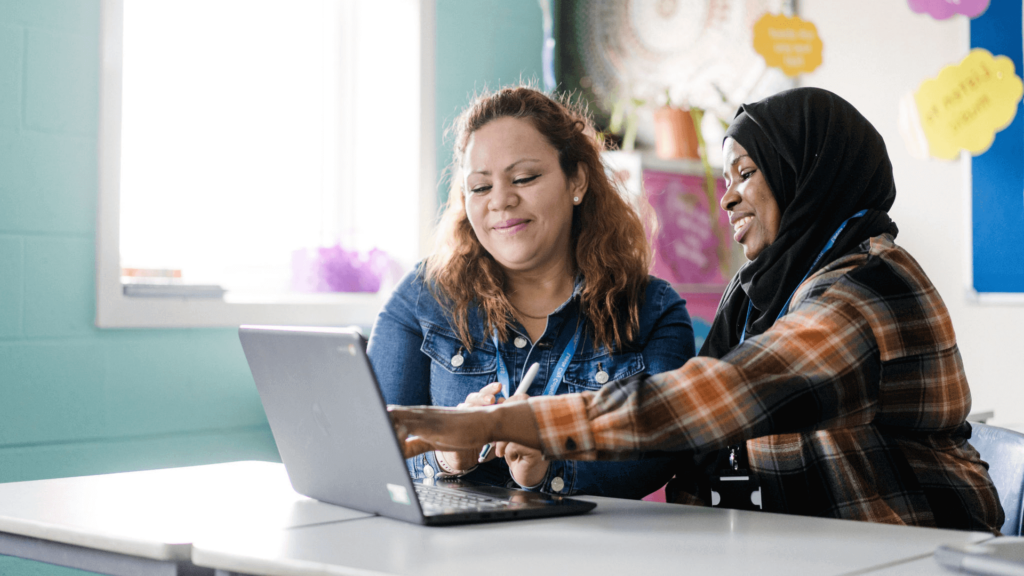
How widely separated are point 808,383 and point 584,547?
1.14ft

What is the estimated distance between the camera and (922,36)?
2578 mm

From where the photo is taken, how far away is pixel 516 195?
1785mm

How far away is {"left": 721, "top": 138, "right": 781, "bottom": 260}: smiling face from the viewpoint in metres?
1.44

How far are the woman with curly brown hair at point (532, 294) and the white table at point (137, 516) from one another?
1.14 feet

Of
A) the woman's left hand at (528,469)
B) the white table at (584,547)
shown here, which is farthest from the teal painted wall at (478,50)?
the white table at (584,547)

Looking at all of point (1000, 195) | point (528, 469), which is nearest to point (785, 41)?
point (1000, 195)

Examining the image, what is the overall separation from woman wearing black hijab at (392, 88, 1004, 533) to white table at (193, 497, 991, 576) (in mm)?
99

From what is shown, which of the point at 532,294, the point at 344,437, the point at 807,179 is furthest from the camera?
the point at 532,294

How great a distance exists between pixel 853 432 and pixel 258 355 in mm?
800

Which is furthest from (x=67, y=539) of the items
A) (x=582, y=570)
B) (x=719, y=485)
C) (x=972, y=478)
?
(x=972, y=478)

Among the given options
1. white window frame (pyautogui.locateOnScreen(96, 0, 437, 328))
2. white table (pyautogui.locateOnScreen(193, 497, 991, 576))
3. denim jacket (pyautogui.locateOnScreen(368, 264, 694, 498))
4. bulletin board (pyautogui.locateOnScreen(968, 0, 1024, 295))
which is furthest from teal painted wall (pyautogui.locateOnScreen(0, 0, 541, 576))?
bulletin board (pyautogui.locateOnScreen(968, 0, 1024, 295))

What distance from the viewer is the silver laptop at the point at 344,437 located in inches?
38.8

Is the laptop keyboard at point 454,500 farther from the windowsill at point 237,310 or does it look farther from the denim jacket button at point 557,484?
the windowsill at point 237,310

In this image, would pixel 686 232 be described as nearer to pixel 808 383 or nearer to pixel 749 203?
pixel 749 203
